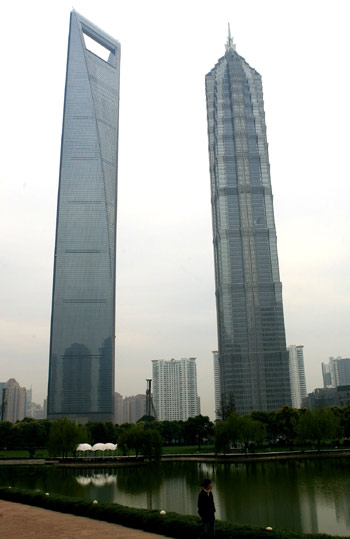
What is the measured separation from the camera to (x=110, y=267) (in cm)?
13762

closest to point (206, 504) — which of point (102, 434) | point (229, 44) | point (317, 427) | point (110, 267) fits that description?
point (317, 427)

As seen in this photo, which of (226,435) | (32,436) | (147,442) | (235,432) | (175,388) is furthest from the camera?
(175,388)

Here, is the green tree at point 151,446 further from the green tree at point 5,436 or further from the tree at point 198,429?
the green tree at point 5,436

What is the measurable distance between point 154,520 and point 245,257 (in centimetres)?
12174

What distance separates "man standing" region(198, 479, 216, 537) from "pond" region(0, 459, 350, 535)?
6.23 meters

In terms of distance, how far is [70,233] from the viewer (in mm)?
137125

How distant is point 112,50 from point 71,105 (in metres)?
36.2

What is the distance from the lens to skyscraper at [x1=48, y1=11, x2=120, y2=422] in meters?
135

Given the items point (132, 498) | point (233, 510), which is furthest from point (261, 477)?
point (233, 510)

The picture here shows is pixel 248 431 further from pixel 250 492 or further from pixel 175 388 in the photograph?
pixel 175 388

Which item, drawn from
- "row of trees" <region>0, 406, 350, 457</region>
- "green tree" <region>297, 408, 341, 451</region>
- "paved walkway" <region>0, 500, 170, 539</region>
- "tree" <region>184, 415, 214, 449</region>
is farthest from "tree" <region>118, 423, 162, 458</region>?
"paved walkway" <region>0, 500, 170, 539</region>

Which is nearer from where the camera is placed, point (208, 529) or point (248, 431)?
point (208, 529)

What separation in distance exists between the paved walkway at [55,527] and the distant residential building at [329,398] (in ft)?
443

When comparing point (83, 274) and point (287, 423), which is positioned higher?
point (83, 274)
